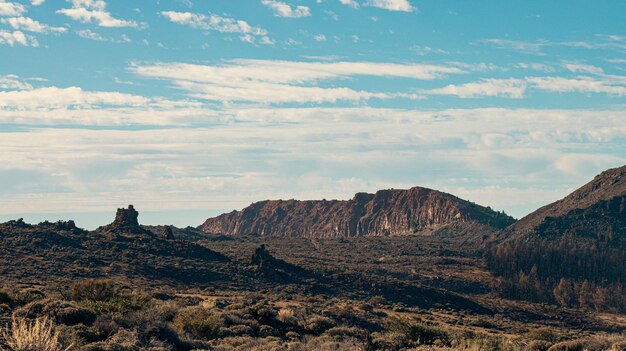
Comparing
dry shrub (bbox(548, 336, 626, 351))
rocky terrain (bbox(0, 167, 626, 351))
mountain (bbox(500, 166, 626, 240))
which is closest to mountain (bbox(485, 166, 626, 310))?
mountain (bbox(500, 166, 626, 240))

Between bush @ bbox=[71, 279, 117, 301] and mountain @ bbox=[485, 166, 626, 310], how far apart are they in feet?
277

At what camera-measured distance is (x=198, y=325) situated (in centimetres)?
3105

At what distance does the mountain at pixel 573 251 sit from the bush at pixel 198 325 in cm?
8468

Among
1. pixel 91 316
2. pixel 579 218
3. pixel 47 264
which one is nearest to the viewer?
pixel 91 316

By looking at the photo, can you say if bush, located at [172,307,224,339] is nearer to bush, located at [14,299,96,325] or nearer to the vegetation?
the vegetation

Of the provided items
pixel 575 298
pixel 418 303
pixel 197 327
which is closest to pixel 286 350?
pixel 197 327

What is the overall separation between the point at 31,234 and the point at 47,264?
18.2 metres

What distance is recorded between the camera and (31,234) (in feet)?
305

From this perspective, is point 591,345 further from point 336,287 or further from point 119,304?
point 336,287

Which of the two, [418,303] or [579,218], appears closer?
[418,303]

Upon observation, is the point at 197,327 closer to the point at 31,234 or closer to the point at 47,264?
the point at 47,264

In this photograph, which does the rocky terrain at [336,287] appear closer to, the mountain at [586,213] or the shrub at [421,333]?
the shrub at [421,333]

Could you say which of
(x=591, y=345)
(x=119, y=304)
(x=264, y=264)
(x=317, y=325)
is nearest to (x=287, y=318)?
(x=317, y=325)

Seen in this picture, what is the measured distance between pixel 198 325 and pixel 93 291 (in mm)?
7064
